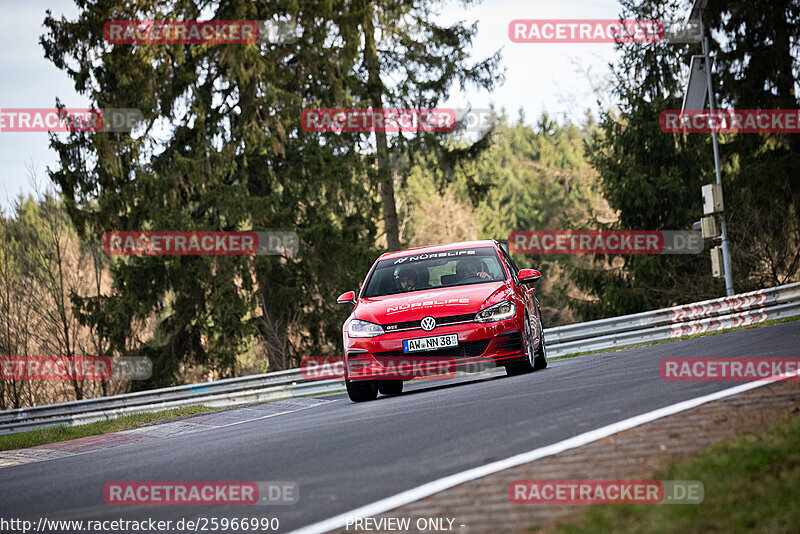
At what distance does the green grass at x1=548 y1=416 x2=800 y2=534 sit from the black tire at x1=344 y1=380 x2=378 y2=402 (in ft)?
21.1

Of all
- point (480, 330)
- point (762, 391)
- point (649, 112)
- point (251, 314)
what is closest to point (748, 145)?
point (649, 112)

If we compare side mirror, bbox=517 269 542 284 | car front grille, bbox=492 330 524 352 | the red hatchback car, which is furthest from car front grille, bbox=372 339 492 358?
side mirror, bbox=517 269 542 284

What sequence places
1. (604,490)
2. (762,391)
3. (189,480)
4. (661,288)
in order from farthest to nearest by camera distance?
(661,288), (762,391), (189,480), (604,490)

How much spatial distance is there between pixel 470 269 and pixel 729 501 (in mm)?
7989

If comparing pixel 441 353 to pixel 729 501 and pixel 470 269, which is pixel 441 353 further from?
pixel 729 501

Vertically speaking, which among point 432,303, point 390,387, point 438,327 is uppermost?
point 432,303

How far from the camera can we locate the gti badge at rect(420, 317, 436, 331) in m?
11.2

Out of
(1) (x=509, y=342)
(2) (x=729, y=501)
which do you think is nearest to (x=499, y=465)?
(2) (x=729, y=501)

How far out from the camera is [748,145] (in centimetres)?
3138

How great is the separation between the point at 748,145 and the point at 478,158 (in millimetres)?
8730

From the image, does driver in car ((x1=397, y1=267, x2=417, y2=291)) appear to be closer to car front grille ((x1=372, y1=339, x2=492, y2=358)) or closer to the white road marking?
car front grille ((x1=372, y1=339, x2=492, y2=358))

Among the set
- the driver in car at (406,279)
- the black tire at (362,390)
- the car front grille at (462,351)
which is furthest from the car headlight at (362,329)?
the driver in car at (406,279)

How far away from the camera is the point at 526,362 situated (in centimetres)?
1207

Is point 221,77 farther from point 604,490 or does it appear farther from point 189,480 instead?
point 604,490
